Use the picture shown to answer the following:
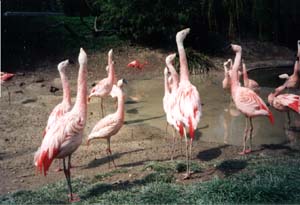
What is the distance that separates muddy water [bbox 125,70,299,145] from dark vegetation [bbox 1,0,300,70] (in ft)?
9.86

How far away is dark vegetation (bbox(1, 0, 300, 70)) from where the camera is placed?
13555mm

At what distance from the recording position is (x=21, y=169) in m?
6.07

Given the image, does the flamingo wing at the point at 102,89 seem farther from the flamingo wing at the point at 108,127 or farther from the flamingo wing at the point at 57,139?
the flamingo wing at the point at 57,139

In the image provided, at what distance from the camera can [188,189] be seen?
15.6 feet

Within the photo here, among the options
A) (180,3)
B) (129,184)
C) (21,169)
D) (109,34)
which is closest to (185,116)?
(129,184)

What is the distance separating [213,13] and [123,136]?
7.65 feet

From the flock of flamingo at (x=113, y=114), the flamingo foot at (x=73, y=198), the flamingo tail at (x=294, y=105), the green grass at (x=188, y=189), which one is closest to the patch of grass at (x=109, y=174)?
the green grass at (x=188, y=189)

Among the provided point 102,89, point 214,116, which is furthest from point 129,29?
point 214,116

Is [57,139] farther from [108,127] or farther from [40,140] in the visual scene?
[40,140]

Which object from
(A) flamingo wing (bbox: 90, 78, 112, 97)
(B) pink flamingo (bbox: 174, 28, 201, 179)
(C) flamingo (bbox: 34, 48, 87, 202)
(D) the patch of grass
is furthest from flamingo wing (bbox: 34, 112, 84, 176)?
(A) flamingo wing (bbox: 90, 78, 112, 97)

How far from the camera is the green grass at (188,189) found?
4367 millimetres

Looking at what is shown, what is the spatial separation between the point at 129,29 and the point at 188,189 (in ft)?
33.3

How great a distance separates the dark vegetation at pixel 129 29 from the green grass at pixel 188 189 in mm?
7862

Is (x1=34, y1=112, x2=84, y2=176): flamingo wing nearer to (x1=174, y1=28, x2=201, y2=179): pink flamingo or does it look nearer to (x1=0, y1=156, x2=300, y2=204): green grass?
(x1=0, y1=156, x2=300, y2=204): green grass
